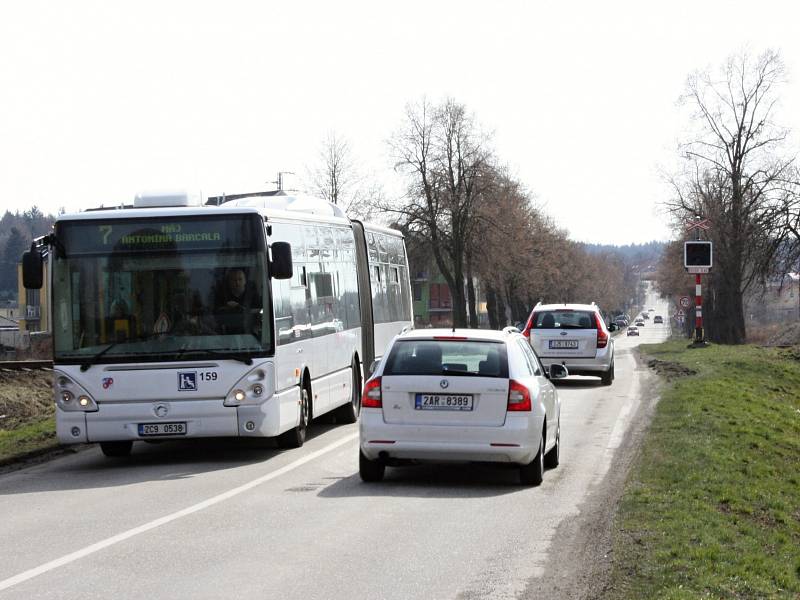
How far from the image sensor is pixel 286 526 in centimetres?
973

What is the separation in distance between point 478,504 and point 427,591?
366cm

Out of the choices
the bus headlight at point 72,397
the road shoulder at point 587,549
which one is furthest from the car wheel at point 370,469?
the bus headlight at point 72,397

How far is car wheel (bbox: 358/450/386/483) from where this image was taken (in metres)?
12.2

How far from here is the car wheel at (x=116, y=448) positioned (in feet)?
51.0

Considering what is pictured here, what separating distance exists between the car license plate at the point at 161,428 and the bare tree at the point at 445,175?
57.3 m

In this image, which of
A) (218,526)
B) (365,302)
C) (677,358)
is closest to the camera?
(218,526)

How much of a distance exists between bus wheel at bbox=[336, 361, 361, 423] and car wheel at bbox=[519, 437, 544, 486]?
24.4ft

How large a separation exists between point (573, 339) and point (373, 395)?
50.6 feet

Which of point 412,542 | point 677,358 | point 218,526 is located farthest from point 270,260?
point 677,358

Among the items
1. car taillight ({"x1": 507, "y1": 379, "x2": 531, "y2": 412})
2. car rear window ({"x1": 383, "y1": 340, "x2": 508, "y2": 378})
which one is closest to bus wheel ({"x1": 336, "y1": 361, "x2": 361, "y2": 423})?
car rear window ({"x1": 383, "y1": 340, "x2": 508, "y2": 378})

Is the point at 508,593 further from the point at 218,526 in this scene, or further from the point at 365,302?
the point at 365,302

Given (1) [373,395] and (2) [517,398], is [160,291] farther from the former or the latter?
(2) [517,398]

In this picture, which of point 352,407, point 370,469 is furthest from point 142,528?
point 352,407

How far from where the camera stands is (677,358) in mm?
38500
